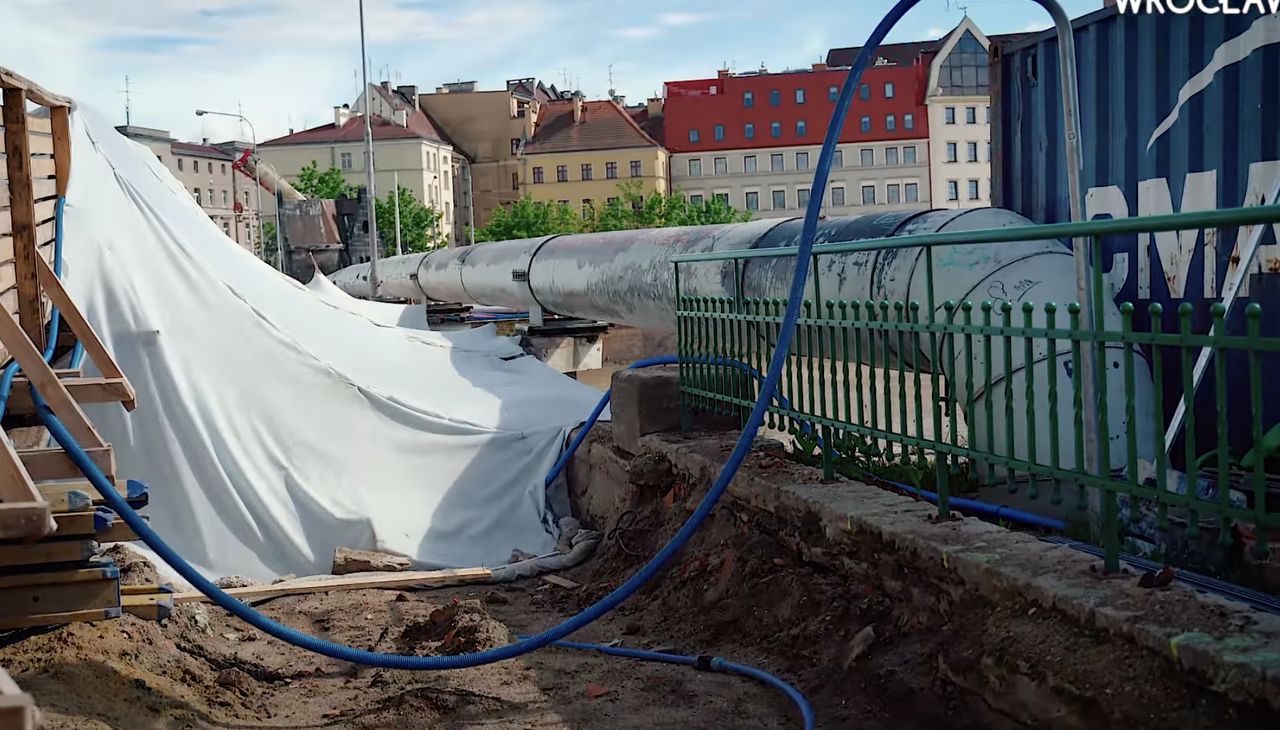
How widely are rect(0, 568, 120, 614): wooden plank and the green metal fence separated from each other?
2.87 m

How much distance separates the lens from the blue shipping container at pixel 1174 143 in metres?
5.94

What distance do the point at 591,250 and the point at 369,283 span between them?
14403 mm

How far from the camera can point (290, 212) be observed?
128 ft

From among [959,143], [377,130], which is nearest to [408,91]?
[377,130]

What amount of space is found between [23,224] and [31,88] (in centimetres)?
62

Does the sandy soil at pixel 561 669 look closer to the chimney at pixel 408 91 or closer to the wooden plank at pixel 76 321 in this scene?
the wooden plank at pixel 76 321

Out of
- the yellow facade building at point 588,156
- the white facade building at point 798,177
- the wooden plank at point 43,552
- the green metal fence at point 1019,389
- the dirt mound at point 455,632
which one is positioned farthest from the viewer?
the yellow facade building at point 588,156

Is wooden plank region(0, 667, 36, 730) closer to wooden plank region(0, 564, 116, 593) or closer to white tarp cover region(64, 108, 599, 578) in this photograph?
wooden plank region(0, 564, 116, 593)

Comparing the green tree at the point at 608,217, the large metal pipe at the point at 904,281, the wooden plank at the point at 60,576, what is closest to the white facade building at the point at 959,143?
the green tree at the point at 608,217

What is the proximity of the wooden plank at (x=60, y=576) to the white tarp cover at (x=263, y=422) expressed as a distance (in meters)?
3.34

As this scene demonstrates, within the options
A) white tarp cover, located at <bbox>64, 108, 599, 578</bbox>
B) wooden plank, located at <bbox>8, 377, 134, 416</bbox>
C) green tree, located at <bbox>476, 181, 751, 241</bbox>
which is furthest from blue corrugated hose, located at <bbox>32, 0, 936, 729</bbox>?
green tree, located at <bbox>476, 181, 751, 241</bbox>

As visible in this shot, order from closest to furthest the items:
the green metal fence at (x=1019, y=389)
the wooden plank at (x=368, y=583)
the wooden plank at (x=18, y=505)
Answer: the green metal fence at (x=1019, y=389), the wooden plank at (x=18, y=505), the wooden plank at (x=368, y=583)

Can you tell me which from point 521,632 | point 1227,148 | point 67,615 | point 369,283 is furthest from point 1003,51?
point 369,283

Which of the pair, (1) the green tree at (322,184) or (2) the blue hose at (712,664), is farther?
(1) the green tree at (322,184)
